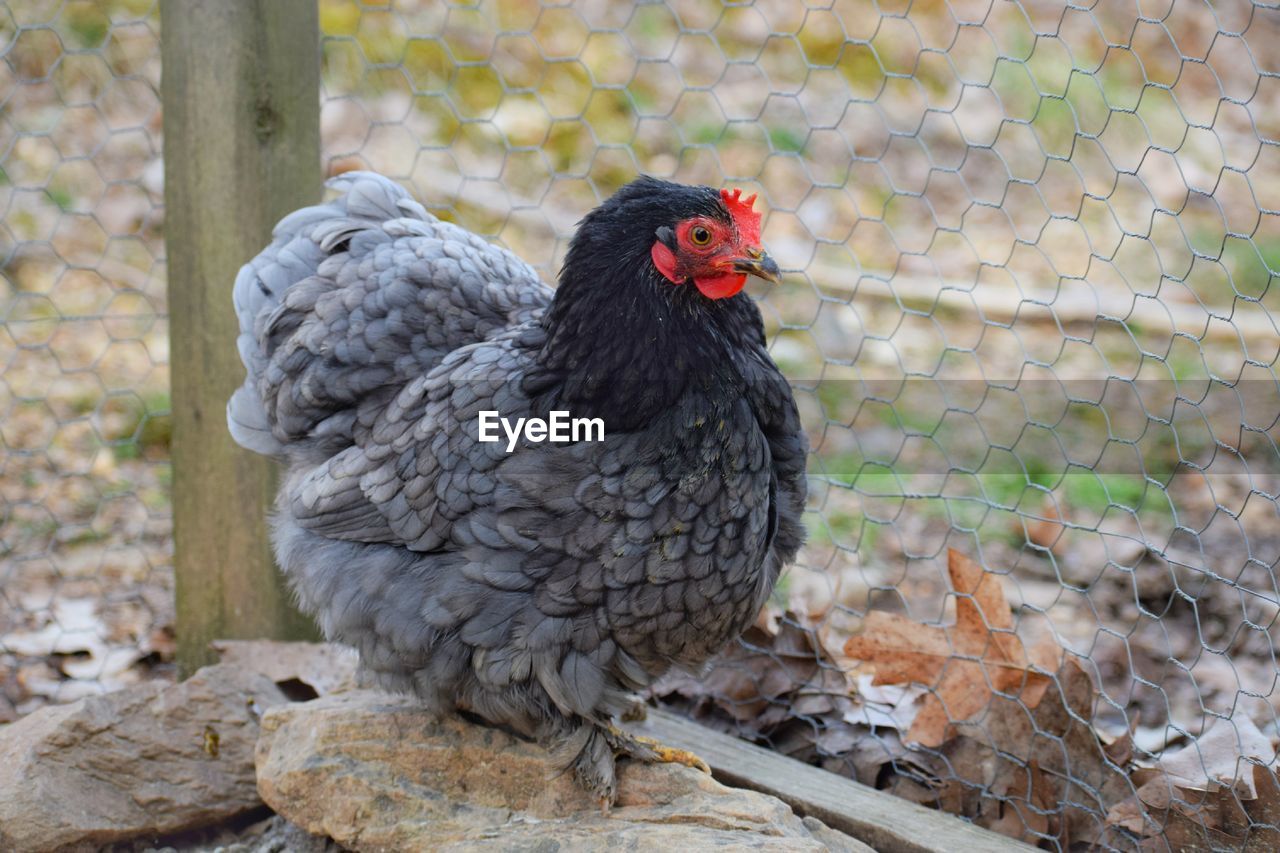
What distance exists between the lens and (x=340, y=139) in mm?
5109

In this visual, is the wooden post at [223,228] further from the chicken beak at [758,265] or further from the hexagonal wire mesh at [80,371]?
the chicken beak at [758,265]

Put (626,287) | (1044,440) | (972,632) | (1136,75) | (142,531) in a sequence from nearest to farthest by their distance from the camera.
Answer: (626,287) → (972,632) → (142,531) → (1044,440) → (1136,75)

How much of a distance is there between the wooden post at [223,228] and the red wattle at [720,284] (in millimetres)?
1202

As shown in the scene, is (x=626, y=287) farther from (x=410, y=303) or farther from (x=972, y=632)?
(x=972, y=632)

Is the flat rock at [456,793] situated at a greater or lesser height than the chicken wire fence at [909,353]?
lesser

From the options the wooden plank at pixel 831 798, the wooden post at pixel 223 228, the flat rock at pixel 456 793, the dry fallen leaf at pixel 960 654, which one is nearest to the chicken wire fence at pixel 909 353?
the dry fallen leaf at pixel 960 654

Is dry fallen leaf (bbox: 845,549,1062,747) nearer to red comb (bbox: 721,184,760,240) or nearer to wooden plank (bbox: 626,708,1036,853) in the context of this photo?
wooden plank (bbox: 626,708,1036,853)

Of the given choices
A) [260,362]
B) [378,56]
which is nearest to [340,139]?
[378,56]

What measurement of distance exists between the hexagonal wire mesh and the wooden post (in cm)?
24

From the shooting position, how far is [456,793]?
234 centimetres

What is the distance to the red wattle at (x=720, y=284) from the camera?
81.0 inches

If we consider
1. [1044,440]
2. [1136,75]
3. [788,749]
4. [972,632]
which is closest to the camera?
[972,632]

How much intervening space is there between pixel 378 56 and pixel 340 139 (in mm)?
391

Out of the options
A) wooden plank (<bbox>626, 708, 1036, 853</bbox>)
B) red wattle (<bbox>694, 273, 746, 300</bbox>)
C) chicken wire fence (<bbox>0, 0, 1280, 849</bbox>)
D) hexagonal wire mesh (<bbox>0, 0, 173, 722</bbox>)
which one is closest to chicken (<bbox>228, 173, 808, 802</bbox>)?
red wattle (<bbox>694, 273, 746, 300</bbox>)
